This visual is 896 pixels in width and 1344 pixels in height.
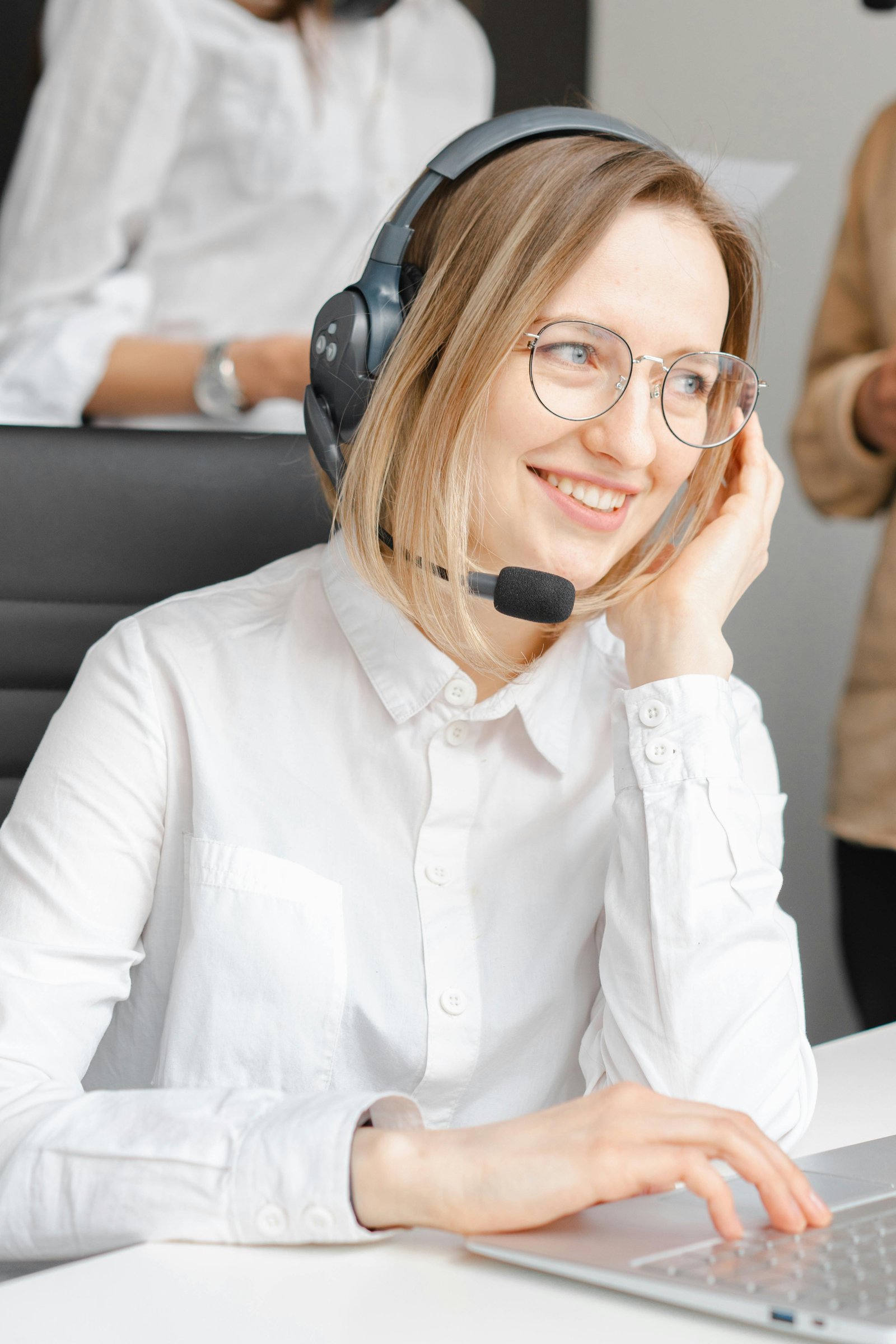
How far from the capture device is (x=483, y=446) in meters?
0.92

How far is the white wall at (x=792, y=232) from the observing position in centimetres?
219

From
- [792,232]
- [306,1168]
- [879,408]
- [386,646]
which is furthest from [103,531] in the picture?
[792,232]

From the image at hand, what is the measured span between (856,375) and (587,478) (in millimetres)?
800

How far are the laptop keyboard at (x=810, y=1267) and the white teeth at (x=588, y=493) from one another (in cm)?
52

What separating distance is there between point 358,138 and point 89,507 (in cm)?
91

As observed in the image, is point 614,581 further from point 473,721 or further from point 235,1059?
point 235,1059

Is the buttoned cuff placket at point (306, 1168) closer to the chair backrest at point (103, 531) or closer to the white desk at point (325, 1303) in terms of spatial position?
the white desk at point (325, 1303)

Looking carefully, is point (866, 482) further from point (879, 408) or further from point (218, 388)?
point (218, 388)

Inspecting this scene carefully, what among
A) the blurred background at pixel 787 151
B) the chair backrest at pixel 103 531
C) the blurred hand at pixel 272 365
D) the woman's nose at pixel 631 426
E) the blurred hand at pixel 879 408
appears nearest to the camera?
the woman's nose at pixel 631 426

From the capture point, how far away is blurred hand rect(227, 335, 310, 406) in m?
1.37

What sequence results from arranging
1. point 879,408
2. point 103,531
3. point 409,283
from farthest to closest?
point 879,408
point 103,531
point 409,283

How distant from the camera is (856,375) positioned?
5.24ft

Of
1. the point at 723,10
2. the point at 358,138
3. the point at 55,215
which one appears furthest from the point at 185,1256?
the point at 723,10

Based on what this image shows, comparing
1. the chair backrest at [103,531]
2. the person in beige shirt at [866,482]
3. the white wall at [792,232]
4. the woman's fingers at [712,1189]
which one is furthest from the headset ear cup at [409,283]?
the white wall at [792,232]
